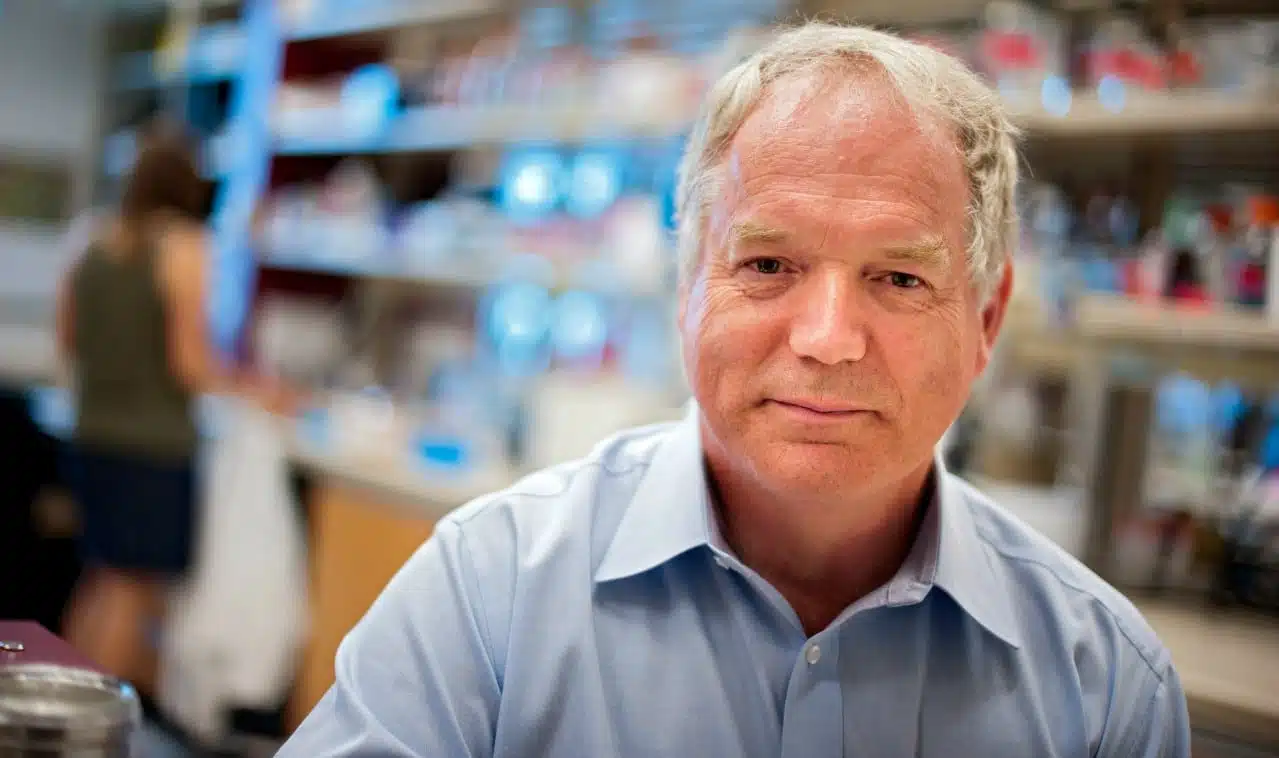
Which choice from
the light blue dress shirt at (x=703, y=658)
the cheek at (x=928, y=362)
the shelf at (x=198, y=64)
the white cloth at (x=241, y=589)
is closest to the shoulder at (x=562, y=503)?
the light blue dress shirt at (x=703, y=658)

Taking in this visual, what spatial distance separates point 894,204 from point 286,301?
4.14 meters

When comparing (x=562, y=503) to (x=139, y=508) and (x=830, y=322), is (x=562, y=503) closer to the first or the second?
(x=830, y=322)

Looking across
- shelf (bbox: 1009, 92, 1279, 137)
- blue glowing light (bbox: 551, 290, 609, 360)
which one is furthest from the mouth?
blue glowing light (bbox: 551, 290, 609, 360)

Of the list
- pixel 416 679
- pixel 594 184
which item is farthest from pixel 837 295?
pixel 594 184

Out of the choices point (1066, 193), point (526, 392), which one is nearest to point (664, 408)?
point (526, 392)

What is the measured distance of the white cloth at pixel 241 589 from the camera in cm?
340

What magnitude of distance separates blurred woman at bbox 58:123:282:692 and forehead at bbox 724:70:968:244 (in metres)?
2.79

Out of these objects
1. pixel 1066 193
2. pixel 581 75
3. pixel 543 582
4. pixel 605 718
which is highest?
pixel 581 75

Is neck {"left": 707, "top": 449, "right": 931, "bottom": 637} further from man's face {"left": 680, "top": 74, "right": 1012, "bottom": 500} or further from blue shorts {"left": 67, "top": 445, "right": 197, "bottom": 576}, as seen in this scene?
blue shorts {"left": 67, "top": 445, "right": 197, "bottom": 576}

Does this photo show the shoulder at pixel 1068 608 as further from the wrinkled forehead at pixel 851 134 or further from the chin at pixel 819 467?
the wrinkled forehead at pixel 851 134

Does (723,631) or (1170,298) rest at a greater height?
(1170,298)

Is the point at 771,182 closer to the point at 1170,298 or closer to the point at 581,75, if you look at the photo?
the point at 1170,298

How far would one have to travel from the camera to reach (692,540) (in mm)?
1227

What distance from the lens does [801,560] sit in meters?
1.28
